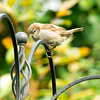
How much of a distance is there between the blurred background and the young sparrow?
0.28 m

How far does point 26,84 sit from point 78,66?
170 centimetres

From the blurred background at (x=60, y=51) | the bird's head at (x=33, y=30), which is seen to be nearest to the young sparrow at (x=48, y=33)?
the bird's head at (x=33, y=30)

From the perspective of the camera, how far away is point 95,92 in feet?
9.10

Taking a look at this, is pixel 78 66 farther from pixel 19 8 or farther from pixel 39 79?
pixel 19 8

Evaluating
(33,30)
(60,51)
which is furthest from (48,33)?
(60,51)

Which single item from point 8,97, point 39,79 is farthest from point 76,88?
point 8,97

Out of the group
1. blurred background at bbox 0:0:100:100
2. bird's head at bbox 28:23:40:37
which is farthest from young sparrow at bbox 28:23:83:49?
blurred background at bbox 0:0:100:100

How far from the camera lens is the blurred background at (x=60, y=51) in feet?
8.71

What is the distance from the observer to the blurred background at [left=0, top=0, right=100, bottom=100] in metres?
2.65

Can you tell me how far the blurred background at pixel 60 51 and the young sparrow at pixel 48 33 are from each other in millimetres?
281

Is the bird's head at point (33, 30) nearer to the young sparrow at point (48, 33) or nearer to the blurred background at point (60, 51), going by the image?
the young sparrow at point (48, 33)

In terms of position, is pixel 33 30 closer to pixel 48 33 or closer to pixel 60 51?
pixel 48 33

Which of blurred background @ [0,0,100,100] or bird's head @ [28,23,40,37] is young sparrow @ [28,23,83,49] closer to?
bird's head @ [28,23,40,37]

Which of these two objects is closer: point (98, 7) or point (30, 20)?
point (30, 20)
